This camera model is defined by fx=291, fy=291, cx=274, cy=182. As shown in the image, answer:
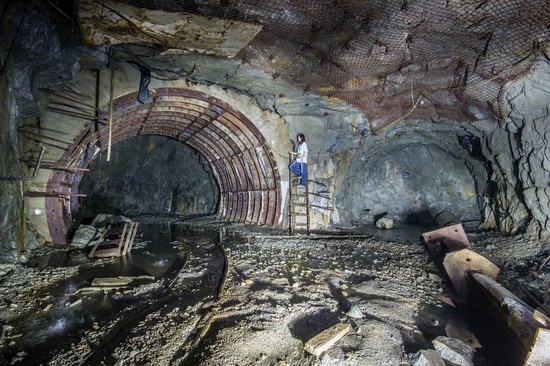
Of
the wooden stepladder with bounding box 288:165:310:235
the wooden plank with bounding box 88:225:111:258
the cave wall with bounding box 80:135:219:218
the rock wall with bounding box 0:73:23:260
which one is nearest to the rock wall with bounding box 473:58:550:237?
the wooden stepladder with bounding box 288:165:310:235

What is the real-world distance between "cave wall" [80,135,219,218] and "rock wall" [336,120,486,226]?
7609 millimetres

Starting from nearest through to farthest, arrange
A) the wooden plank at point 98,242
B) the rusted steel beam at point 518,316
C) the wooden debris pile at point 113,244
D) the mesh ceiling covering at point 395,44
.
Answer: the rusted steel beam at point 518,316
the mesh ceiling covering at point 395,44
the wooden plank at point 98,242
the wooden debris pile at point 113,244

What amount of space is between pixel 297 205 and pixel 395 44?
5.34 m

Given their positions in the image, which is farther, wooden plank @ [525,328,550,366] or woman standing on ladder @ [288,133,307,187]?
woman standing on ladder @ [288,133,307,187]

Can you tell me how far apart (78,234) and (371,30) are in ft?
25.7

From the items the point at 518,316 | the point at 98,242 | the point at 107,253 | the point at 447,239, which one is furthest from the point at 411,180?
the point at 98,242

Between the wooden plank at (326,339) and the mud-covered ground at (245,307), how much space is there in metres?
0.06

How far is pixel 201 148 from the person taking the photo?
11.2 m

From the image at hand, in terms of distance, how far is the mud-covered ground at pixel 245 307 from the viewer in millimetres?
3025

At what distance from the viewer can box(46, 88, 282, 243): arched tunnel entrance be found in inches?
269

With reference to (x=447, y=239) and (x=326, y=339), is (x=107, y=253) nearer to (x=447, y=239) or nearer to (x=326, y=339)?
(x=326, y=339)

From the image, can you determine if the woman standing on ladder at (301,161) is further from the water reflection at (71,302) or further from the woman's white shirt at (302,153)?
the water reflection at (71,302)

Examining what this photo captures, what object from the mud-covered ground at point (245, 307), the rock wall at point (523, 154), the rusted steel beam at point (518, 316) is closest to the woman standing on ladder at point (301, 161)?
the mud-covered ground at point (245, 307)

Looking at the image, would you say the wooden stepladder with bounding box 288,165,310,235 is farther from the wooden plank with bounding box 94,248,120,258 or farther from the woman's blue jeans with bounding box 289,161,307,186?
the wooden plank with bounding box 94,248,120,258
